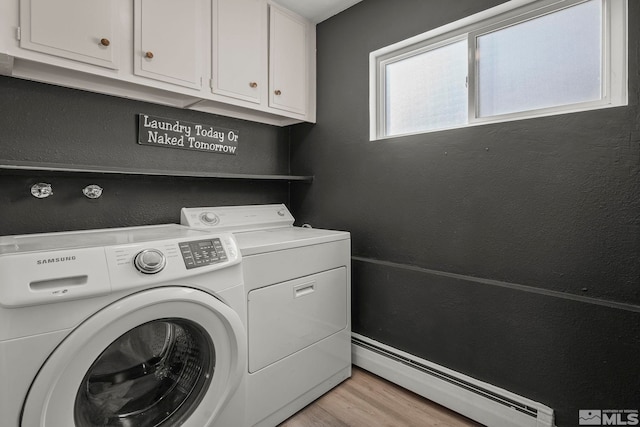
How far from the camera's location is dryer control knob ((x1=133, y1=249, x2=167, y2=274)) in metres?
1.03

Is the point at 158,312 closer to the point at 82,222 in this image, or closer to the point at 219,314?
the point at 219,314

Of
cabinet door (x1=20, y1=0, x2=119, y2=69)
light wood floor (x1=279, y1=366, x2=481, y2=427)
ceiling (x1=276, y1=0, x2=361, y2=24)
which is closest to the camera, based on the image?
cabinet door (x1=20, y1=0, x2=119, y2=69)

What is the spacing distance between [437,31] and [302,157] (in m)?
1.17

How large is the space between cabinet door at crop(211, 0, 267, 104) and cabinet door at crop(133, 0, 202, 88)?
0.34ft

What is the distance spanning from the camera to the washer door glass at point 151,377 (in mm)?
1118

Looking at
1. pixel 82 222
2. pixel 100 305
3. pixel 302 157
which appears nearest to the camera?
pixel 100 305

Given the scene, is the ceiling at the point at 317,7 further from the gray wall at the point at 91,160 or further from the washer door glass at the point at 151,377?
the washer door glass at the point at 151,377

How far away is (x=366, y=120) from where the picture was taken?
2096 mm

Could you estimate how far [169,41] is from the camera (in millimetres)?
1619

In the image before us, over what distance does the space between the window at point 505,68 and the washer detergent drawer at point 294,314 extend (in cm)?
101

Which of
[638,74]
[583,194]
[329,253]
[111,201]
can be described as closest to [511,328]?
[583,194]

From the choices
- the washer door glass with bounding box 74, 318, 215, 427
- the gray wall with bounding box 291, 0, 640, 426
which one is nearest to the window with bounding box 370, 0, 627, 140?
the gray wall with bounding box 291, 0, 640, 426

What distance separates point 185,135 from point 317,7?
3.90ft

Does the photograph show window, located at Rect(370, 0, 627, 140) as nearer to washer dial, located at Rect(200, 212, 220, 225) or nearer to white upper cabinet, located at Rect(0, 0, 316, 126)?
white upper cabinet, located at Rect(0, 0, 316, 126)
